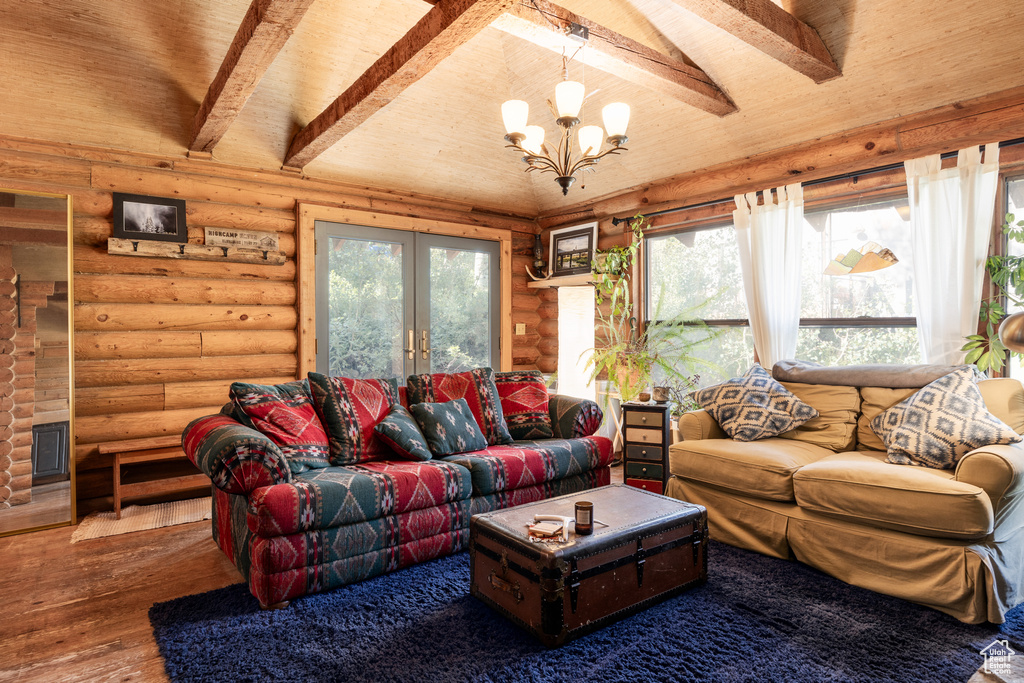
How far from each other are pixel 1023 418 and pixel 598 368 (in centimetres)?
275

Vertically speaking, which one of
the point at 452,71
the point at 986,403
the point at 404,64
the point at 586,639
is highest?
the point at 452,71

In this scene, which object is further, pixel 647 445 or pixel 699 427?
pixel 647 445

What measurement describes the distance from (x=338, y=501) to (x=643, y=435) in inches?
83.9

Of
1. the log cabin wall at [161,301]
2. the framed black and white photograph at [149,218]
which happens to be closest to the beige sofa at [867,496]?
the log cabin wall at [161,301]

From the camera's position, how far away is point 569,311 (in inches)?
219

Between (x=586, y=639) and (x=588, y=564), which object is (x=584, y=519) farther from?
(x=586, y=639)

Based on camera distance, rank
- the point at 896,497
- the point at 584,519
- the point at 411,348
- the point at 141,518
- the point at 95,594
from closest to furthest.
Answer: the point at 584,519 → the point at 896,497 → the point at 95,594 → the point at 141,518 → the point at 411,348

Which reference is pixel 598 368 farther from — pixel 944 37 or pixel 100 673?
pixel 100 673

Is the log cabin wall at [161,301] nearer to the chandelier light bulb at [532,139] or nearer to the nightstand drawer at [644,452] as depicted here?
the chandelier light bulb at [532,139]

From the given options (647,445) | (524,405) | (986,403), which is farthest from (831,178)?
(524,405)

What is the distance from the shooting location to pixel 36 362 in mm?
3383

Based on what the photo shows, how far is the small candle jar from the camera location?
219 cm

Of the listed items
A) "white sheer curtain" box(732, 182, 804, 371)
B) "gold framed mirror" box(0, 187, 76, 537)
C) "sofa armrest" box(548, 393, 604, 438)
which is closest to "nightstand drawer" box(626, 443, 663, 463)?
"sofa armrest" box(548, 393, 604, 438)

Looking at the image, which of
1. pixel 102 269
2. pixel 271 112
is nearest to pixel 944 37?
pixel 271 112
